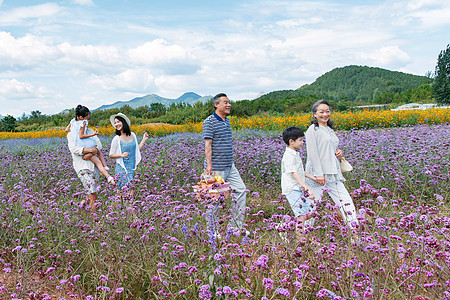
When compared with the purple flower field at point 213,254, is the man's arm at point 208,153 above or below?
above

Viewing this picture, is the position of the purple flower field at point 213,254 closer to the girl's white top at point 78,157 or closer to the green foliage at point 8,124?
the girl's white top at point 78,157

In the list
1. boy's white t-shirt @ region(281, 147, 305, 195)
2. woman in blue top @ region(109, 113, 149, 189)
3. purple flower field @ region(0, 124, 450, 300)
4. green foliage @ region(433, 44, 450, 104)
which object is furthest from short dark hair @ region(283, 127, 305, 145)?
green foliage @ region(433, 44, 450, 104)

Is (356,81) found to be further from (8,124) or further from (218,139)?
(218,139)

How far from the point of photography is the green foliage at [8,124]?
30.0 metres

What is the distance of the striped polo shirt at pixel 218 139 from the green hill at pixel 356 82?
103787 mm

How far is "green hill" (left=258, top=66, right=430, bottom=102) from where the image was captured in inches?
4259

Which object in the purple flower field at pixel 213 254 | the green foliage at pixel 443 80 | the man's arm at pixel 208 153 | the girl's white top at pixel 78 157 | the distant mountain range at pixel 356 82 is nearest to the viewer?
the purple flower field at pixel 213 254

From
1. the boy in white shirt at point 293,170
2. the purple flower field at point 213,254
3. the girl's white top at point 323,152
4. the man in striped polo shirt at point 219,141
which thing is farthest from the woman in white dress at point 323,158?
the man in striped polo shirt at point 219,141

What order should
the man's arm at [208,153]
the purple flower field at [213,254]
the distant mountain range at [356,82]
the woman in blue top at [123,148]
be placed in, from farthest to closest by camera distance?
the distant mountain range at [356,82] < the woman in blue top at [123,148] < the man's arm at [208,153] < the purple flower field at [213,254]

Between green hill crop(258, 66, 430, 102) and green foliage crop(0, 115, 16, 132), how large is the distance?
280ft

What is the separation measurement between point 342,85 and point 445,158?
12205cm

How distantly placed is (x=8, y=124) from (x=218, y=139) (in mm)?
31070

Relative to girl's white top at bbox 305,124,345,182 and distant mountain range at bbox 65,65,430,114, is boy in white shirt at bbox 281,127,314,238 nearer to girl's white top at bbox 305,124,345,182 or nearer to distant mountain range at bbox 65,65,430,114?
girl's white top at bbox 305,124,345,182

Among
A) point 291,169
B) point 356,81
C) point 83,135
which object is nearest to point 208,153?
point 291,169
